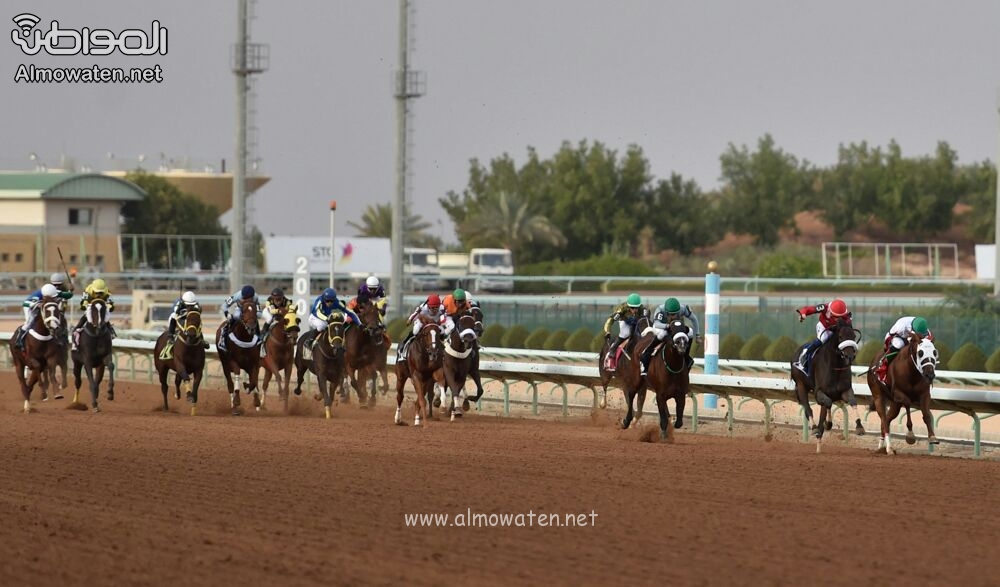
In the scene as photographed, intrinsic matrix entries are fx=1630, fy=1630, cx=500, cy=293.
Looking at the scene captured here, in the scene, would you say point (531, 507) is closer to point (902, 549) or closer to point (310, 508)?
point (310, 508)

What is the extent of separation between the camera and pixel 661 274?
216 feet

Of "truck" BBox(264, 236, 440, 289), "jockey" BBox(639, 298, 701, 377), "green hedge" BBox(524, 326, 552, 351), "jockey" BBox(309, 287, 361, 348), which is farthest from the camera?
"truck" BBox(264, 236, 440, 289)

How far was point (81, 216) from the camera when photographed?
218 feet

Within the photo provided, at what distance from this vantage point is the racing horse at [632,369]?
1598 cm

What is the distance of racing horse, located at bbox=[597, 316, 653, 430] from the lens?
16.0 m

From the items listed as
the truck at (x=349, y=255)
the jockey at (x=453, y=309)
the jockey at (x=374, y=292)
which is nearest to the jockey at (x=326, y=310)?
the jockey at (x=374, y=292)

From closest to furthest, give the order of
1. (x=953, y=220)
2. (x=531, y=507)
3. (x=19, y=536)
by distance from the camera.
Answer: (x=19, y=536) < (x=531, y=507) < (x=953, y=220)

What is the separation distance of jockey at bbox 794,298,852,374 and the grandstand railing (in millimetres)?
815

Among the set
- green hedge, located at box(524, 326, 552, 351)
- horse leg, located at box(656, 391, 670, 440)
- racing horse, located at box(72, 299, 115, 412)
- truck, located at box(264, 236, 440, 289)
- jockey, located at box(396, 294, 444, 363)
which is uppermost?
truck, located at box(264, 236, 440, 289)

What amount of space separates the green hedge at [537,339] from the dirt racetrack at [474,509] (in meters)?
12.5

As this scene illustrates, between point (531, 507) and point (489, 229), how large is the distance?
67.5 metres

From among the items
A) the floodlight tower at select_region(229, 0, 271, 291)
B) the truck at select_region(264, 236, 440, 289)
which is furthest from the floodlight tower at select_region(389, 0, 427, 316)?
the truck at select_region(264, 236, 440, 289)

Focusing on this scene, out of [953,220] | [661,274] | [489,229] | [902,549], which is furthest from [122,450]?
[953,220]

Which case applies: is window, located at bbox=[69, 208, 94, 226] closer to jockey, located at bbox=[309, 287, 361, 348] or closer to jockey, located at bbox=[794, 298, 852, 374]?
jockey, located at bbox=[309, 287, 361, 348]
